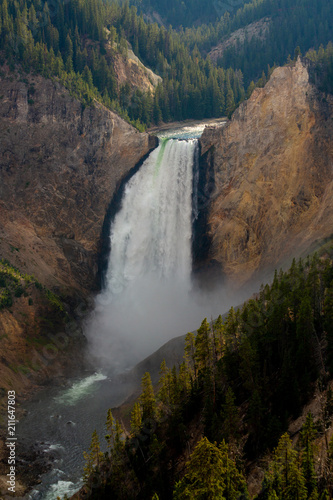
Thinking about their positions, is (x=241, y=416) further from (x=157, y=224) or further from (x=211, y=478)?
(x=157, y=224)

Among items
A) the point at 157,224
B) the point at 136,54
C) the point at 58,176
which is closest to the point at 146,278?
the point at 157,224

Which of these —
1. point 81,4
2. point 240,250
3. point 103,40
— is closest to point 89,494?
point 240,250

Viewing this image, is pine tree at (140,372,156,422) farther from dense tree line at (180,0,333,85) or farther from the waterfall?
dense tree line at (180,0,333,85)

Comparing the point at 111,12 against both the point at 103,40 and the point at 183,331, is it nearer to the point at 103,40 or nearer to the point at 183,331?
the point at 103,40

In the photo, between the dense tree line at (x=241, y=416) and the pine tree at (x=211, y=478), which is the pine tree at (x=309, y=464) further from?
the pine tree at (x=211, y=478)

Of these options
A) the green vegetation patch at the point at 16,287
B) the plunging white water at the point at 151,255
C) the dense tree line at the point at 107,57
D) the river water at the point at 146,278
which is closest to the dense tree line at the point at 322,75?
the dense tree line at the point at 107,57
